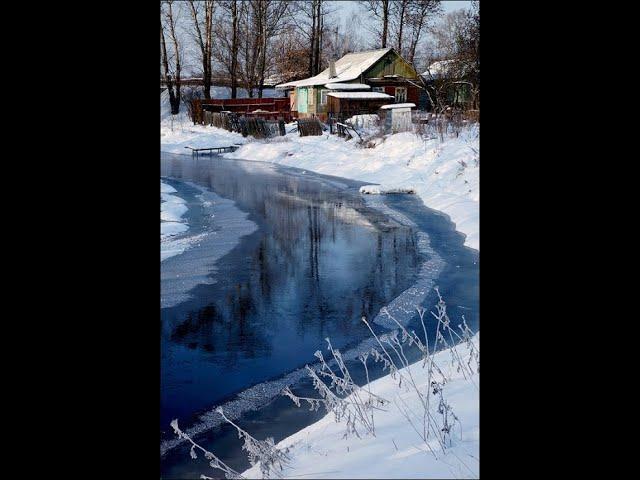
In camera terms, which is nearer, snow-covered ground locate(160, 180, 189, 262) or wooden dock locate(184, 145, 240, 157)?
snow-covered ground locate(160, 180, 189, 262)

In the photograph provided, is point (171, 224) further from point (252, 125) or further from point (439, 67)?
point (439, 67)

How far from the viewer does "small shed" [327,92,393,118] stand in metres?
36.4

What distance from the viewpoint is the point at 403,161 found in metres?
21.9

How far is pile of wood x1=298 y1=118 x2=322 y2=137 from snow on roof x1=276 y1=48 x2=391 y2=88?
26.5 feet

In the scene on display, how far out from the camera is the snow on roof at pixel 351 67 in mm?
39094

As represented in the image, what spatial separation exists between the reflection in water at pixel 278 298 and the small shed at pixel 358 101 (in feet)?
69.8

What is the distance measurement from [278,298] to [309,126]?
932 inches

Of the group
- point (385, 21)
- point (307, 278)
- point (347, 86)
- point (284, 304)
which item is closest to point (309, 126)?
point (347, 86)

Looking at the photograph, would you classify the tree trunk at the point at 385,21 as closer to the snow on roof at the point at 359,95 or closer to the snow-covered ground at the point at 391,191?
the snow on roof at the point at 359,95

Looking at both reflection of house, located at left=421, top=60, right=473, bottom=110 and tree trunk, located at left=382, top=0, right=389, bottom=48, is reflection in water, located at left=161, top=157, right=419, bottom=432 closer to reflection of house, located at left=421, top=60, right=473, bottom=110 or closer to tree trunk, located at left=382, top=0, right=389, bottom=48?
reflection of house, located at left=421, top=60, right=473, bottom=110

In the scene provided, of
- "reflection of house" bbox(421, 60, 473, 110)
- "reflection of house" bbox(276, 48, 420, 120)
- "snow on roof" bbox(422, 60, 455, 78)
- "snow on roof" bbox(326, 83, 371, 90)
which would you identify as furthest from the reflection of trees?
"snow on roof" bbox(326, 83, 371, 90)
